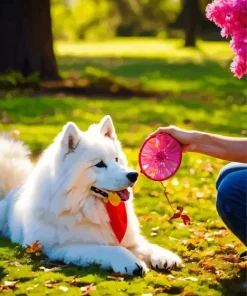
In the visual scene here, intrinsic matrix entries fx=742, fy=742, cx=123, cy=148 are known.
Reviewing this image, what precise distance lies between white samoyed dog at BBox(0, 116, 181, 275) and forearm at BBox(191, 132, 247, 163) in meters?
0.48

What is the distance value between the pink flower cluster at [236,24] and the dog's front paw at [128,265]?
58.5 inches

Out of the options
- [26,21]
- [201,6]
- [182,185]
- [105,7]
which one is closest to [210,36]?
[201,6]

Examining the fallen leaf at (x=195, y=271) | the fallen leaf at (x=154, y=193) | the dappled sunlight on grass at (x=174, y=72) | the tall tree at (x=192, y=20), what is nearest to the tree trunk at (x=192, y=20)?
the tall tree at (x=192, y=20)

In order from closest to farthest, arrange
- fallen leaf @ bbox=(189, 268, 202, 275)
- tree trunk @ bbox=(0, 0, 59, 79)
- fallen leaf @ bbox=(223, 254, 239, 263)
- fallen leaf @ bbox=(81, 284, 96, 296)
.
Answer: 1. fallen leaf @ bbox=(81, 284, 96, 296)
2. fallen leaf @ bbox=(189, 268, 202, 275)
3. fallen leaf @ bbox=(223, 254, 239, 263)
4. tree trunk @ bbox=(0, 0, 59, 79)

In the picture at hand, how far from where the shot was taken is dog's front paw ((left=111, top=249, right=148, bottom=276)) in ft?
16.4

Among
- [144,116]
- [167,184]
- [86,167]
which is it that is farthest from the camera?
[144,116]

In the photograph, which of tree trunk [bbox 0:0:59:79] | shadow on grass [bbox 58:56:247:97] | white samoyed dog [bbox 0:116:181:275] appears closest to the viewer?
white samoyed dog [bbox 0:116:181:275]

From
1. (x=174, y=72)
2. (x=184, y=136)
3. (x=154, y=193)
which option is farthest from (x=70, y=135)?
(x=174, y=72)

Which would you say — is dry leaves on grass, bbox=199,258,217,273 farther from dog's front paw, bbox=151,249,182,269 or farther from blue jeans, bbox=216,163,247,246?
blue jeans, bbox=216,163,247,246

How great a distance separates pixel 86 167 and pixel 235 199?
3.39 ft

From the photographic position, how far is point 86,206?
5203 millimetres

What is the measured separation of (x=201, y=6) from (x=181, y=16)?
8187 mm

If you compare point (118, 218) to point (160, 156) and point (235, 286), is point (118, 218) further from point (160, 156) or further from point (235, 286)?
point (235, 286)

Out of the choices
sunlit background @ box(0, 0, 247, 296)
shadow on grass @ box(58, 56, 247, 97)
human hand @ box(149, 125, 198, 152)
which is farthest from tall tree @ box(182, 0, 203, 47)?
human hand @ box(149, 125, 198, 152)
